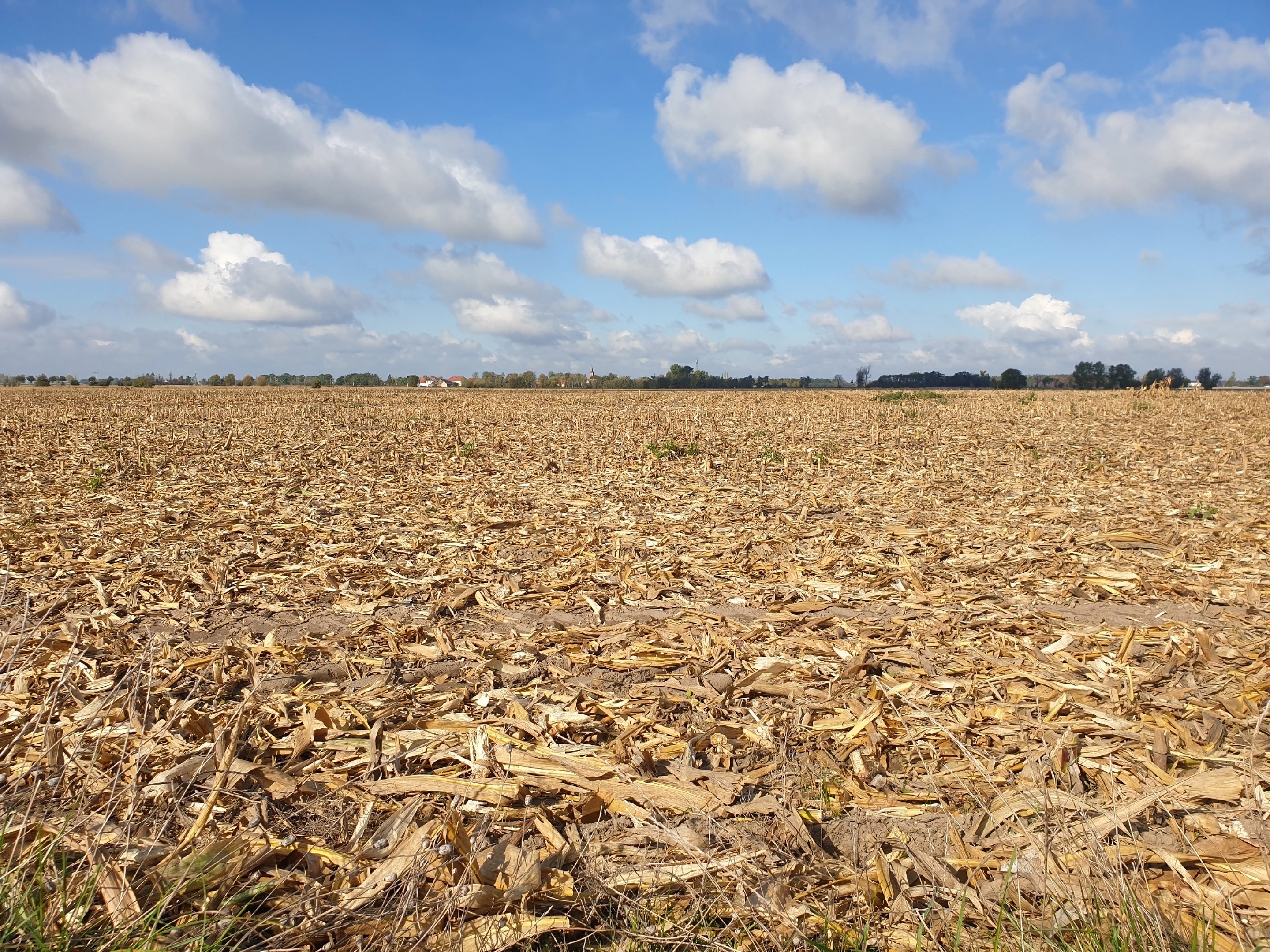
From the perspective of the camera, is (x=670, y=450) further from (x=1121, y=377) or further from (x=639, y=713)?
(x=1121, y=377)

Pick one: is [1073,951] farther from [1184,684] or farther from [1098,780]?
[1184,684]

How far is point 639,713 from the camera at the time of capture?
408cm

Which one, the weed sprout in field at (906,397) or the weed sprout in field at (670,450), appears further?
the weed sprout in field at (906,397)

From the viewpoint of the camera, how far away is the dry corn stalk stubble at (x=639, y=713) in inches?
101

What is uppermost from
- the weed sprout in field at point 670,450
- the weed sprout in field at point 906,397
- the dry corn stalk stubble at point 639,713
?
the weed sprout in field at point 906,397

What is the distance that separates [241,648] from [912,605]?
4928 mm

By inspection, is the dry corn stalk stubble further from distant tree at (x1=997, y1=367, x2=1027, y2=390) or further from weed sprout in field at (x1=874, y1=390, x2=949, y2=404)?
distant tree at (x1=997, y1=367, x2=1027, y2=390)

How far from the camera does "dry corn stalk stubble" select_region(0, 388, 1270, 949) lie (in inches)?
101

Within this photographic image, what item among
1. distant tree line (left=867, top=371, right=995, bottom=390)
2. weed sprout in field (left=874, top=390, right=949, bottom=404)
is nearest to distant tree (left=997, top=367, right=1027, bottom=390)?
distant tree line (left=867, top=371, right=995, bottom=390)

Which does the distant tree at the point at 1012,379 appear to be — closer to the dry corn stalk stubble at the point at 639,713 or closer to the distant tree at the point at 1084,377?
the distant tree at the point at 1084,377

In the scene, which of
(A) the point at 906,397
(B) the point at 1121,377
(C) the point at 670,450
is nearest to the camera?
(C) the point at 670,450

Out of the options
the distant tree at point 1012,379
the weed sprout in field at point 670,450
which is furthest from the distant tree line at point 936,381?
the weed sprout in field at point 670,450

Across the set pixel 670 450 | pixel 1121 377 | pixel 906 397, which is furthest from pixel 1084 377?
pixel 670 450

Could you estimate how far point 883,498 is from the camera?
977cm
